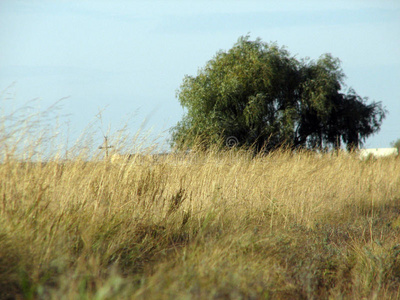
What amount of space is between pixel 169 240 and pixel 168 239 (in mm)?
30

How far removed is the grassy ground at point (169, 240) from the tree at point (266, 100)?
1661cm

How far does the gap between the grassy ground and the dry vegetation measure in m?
0.01

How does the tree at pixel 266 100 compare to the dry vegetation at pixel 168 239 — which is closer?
the dry vegetation at pixel 168 239

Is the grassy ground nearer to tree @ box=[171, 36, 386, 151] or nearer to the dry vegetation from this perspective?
the dry vegetation

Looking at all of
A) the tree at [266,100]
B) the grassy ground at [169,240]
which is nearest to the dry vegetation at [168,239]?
the grassy ground at [169,240]

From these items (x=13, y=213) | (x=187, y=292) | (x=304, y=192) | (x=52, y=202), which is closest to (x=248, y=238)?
(x=187, y=292)

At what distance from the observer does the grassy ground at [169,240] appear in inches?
113

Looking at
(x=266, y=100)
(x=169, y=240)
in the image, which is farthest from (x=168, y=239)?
(x=266, y=100)

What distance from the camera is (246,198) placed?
6.27 metres

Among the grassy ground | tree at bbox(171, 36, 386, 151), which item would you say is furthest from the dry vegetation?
tree at bbox(171, 36, 386, 151)

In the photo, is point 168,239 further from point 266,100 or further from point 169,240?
point 266,100

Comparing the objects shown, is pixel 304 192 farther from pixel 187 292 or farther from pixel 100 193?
pixel 187 292

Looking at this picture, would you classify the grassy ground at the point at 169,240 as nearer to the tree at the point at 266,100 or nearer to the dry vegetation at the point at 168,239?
the dry vegetation at the point at 168,239

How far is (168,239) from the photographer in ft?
14.2
